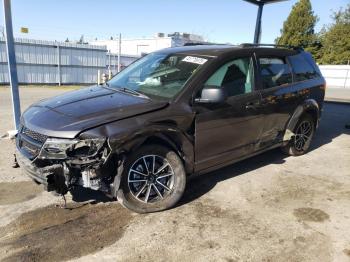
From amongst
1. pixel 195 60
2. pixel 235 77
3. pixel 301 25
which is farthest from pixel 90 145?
pixel 301 25

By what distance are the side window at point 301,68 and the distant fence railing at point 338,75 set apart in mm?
27786

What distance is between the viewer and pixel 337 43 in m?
39.4

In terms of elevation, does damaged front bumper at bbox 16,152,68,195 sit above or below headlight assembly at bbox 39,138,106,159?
below

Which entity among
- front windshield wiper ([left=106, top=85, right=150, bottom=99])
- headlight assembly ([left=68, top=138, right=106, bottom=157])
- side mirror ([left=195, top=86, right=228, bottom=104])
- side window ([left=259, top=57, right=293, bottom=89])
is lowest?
headlight assembly ([left=68, top=138, right=106, bottom=157])

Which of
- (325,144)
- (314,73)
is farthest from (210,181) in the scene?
(325,144)

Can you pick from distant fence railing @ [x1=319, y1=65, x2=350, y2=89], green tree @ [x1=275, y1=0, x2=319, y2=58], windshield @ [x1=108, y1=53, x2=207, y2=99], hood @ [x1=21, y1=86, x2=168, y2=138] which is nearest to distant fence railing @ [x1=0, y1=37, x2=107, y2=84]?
windshield @ [x1=108, y1=53, x2=207, y2=99]

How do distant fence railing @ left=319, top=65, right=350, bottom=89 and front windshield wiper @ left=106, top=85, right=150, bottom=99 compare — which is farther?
distant fence railing @ left=319, top=65, right=350, bottom=89

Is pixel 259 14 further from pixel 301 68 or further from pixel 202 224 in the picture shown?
pixel 202 224

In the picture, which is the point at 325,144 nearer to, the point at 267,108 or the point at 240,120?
the point at 267,108

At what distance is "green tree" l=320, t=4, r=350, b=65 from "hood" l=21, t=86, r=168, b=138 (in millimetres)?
40183

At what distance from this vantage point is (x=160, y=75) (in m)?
4.41

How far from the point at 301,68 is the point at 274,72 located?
0.96 metres

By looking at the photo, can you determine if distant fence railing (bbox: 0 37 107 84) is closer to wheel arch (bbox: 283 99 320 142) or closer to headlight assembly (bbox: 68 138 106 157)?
wheel arch (bbox: 283 99 320 142)

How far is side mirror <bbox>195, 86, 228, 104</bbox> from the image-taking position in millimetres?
3848
